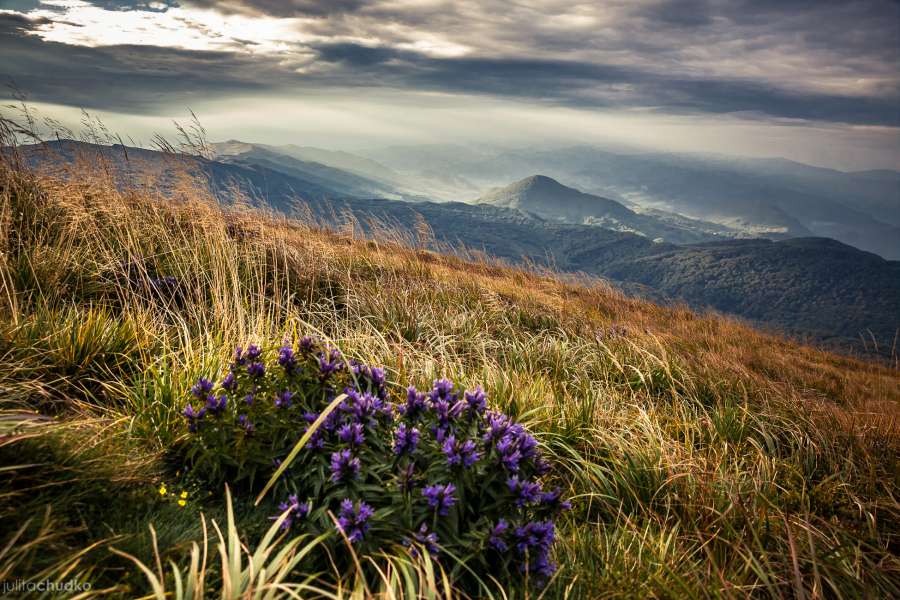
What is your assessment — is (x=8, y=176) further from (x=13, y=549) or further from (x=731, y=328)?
(x=731, y=328)

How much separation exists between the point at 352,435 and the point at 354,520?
0.91 feet

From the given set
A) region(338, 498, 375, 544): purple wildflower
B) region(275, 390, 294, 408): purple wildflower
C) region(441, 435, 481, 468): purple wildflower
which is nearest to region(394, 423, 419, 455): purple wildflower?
region(441, 435, 481, 468): purple wildflower

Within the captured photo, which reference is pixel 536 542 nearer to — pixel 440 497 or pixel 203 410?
pixel 440 497

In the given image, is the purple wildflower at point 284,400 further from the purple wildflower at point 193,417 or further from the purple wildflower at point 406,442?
the purple wildflower at point 406,442

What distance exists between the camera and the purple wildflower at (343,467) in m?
1.62

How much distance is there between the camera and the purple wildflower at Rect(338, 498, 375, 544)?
1.56 metres

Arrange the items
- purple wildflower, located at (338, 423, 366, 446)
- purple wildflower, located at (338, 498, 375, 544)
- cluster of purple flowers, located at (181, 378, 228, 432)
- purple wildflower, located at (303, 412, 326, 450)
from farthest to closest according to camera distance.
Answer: cluster of purple flowers, located at (181, 378, 228, 432) < purple wildflower, located at (303, 412, 326, 450) < purple wildflower, located at (338, 423, 366, 446) < purple wildflower, located at (338, 498, 375, 544)

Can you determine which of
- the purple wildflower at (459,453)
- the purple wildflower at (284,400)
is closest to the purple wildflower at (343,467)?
the purple wildflower at (459,453)

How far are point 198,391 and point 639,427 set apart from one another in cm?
308

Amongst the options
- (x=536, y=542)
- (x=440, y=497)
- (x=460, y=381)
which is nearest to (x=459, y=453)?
(x=440, y=497)

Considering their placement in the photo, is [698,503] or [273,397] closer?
[273,397]

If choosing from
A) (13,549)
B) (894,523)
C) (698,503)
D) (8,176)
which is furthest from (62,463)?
(8,176)

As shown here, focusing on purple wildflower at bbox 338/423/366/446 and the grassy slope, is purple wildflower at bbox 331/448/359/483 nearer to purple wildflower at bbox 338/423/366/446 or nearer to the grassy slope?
purple wildflower at bbox 338/423/366/446

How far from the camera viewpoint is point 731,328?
12984 mm
